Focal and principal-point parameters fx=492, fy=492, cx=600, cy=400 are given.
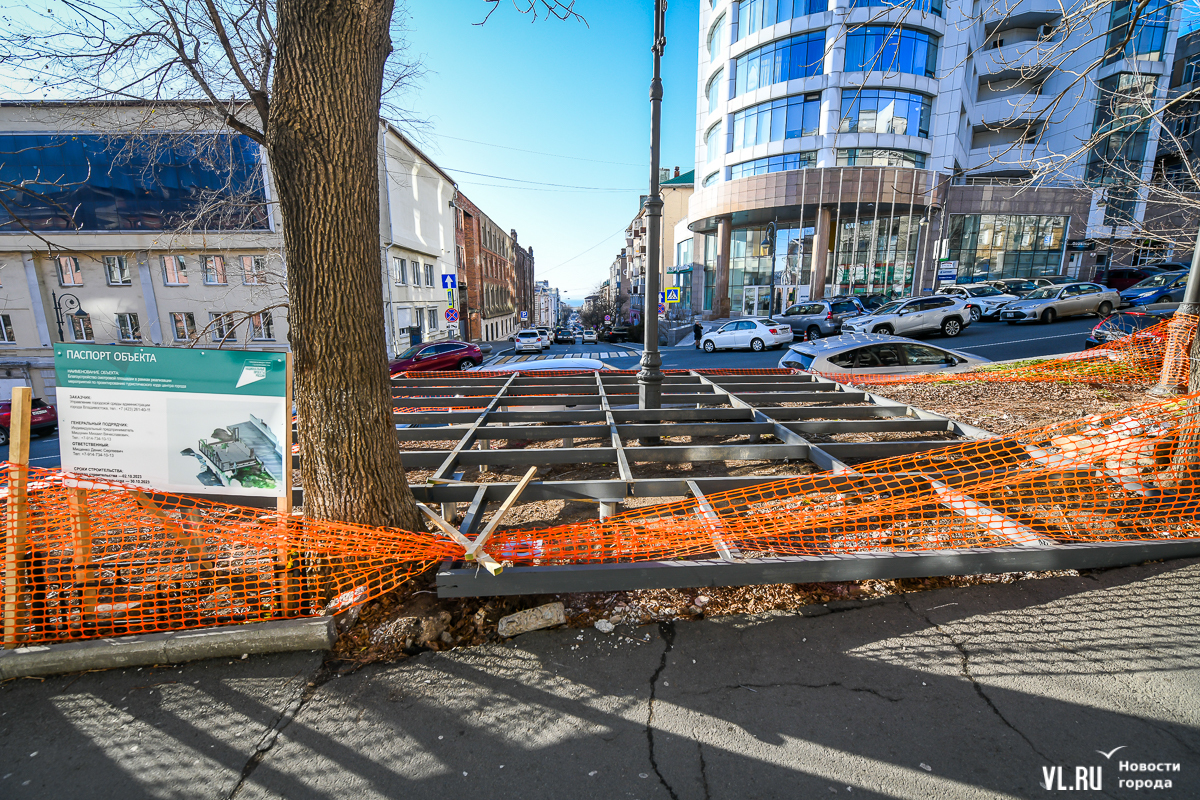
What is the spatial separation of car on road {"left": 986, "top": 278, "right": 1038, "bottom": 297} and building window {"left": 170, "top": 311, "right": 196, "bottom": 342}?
43878 millimetres

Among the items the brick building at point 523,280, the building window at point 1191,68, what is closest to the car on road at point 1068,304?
the building window at point 1191,68

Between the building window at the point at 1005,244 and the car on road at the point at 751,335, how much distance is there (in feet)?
88.0

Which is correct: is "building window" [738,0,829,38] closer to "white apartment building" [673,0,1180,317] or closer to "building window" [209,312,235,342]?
"white apartment building" [673,0,1180,317]

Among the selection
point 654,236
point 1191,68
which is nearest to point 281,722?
point 654,236

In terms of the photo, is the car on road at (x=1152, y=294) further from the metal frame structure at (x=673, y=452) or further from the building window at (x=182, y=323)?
the building window at (x=182, y=323)

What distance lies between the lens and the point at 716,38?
36.9 m

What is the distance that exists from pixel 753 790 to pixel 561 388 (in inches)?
276

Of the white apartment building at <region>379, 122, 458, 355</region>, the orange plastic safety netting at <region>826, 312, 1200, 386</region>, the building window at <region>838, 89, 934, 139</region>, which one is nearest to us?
the orange plastic safety netting at <region>826, 312, 1200, 386</region>

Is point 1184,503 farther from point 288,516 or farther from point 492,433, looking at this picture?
point 288,516

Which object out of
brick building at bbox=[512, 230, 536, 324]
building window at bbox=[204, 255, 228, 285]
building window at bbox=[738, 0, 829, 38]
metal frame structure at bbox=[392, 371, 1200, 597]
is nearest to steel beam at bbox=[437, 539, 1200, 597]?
metal frame structure at bbox=[392, 371, 1200, 597]

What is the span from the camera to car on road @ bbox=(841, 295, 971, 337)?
19766mm

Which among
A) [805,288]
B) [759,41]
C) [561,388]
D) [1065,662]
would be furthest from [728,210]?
[1065,662]

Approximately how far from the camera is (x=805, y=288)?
35969 millimetres

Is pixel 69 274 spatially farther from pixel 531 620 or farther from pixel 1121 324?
pixel 1121 324
